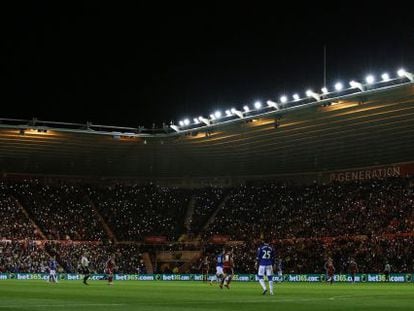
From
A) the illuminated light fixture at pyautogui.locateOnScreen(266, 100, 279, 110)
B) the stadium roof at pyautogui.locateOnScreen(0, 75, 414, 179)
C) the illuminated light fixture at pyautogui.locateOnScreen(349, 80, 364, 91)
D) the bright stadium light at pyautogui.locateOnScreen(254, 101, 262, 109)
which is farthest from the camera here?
the bright stadium light at pyautogui.locateOnScreen(254, 101, 262, 109)

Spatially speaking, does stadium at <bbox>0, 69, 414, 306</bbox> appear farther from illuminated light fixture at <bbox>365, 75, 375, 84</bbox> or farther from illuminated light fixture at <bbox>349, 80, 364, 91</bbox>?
illuminated light fixture at <bbox>365, 75, 375, 84</bbox>

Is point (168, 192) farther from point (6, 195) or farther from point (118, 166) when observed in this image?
point (6, 195)

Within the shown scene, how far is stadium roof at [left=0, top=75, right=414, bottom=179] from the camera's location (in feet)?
169

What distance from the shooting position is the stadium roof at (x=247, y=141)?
51.6 metres

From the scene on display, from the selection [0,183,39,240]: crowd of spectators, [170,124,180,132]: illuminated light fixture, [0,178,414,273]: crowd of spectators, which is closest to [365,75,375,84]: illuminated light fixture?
[0,178,414,273]: crowd of spectators

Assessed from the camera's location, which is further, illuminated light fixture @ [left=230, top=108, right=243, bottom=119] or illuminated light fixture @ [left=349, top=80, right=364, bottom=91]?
illuminated light fixture @ [left=230, top=108, right=243, bottom=119]

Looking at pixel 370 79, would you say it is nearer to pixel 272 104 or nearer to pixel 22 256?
pixel 272 104

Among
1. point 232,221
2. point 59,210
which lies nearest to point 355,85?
point 232,221

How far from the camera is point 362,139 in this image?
59000mm


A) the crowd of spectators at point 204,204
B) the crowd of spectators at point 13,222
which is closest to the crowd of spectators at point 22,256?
the crowd of spectators at point 13,222

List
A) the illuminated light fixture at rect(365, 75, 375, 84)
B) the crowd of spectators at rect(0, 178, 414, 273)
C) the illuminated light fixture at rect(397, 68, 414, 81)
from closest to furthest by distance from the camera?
1. the illuminated light fixture at rect(397, 68, 414, 81)
2. the illuminated light fixture at rect(365, 75, 375, 84)
3. the crowd of spectators at rect(0, 178, 414, 273)

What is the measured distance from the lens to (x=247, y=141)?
64.2 meters

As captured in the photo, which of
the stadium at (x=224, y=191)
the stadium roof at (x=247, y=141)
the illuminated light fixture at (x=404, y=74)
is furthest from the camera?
the stadium at (x=224, y=191)

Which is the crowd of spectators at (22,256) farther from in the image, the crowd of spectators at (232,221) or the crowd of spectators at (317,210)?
the crowd of spectators at (317,210)
